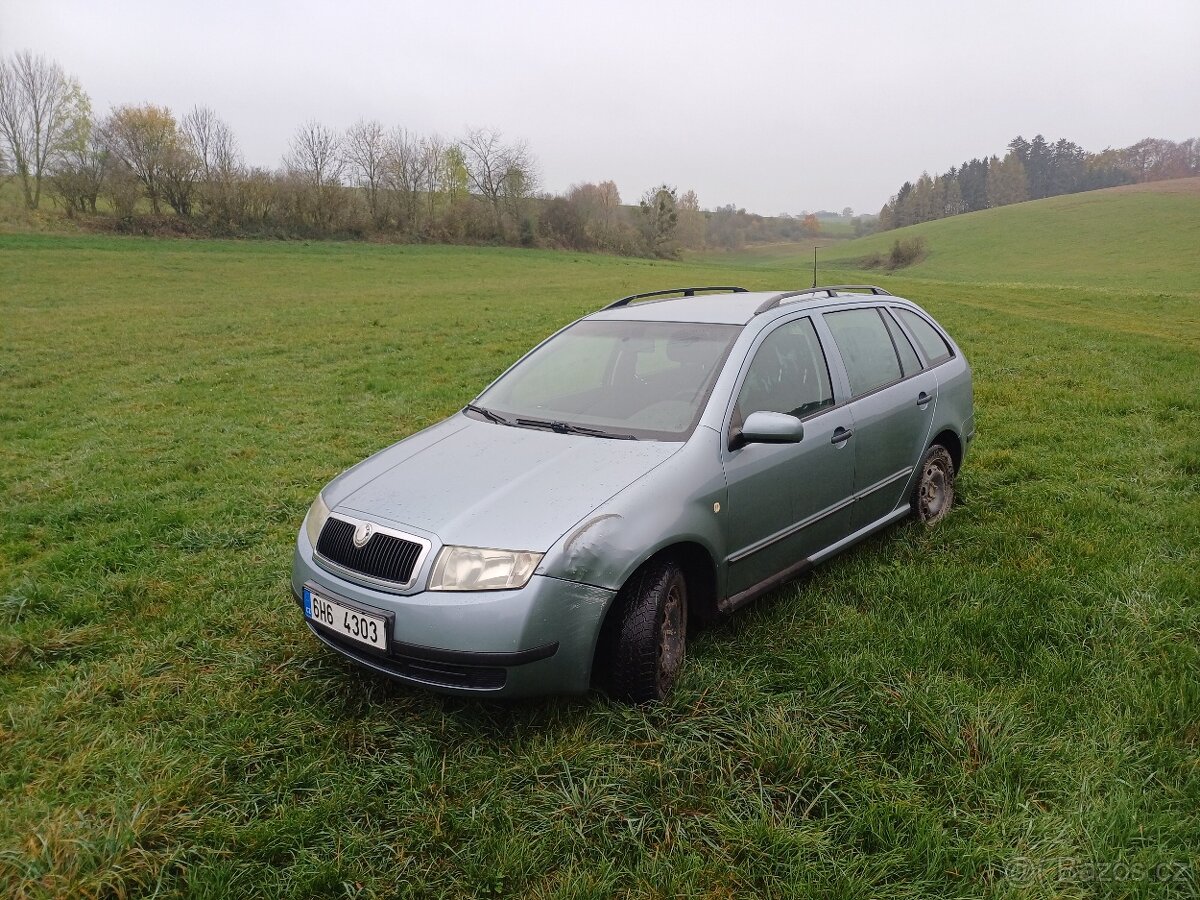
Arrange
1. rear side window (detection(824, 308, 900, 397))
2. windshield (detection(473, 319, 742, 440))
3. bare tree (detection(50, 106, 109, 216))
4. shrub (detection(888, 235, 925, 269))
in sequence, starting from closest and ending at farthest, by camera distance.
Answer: windshield (detection(473, 319, 742, 440)) → rear side window (detection(824, 308, 900, 397)) → bare tree (detection(50, 106, 109, 216)) → shrub (detection(888, 235, 925, 269))

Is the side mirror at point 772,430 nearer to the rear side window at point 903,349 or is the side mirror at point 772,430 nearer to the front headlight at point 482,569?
the front headlight at point 482,569

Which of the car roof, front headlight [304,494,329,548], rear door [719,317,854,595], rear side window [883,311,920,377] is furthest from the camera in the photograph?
rear side window [883,311,920,377]

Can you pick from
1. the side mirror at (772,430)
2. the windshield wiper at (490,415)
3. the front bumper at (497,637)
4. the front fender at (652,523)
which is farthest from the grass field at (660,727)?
the windshield wiper at (490,415)

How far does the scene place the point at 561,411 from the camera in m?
3.66

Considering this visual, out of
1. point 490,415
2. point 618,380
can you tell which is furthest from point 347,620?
point 618,380

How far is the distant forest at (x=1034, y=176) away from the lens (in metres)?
92.4

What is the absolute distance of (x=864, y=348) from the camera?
167 inches

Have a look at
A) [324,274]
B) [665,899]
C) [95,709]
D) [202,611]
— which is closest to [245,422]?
[202,611]

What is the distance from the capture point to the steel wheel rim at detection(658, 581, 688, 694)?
2.91 metres

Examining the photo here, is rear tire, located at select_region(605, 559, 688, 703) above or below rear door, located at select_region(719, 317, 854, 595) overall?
below

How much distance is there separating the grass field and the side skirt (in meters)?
0.19

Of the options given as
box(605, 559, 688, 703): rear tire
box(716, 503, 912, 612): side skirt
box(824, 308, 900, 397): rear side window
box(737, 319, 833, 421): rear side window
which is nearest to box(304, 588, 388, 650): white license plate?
box(605, 559, 688, 703): rear tire

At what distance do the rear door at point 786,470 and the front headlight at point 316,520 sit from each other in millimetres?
1641

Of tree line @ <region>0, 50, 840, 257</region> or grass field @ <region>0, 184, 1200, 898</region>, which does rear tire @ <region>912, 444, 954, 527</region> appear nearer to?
grass field @ <region>0, 184, 1200, 898</region>
